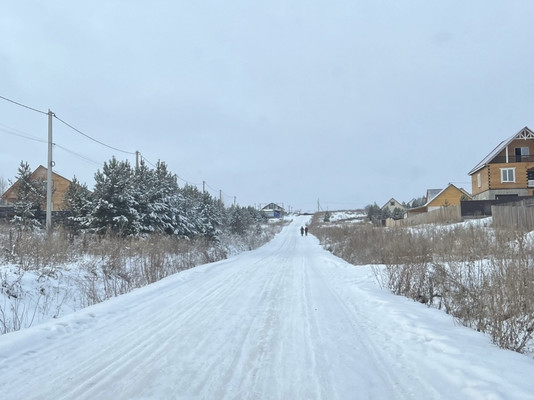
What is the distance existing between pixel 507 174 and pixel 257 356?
161 ft

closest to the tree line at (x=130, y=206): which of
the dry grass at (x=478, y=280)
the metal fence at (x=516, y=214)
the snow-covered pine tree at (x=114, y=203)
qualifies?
the snow-covered pine tree at (x=114, y=203)

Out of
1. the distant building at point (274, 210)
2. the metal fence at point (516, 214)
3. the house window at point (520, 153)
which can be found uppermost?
the house window at point (520, 153)

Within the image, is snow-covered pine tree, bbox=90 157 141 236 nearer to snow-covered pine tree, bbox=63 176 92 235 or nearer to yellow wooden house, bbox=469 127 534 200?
snow-covered pine tree, bbox=63 176 92 235

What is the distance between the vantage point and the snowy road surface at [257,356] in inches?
147

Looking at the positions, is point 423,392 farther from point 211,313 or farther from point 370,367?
point 211,313

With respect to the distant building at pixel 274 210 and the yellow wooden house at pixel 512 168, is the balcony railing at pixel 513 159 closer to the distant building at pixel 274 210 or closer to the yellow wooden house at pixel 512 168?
the yellow wooden house at pixel 512 168

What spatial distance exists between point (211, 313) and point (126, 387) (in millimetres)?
3477

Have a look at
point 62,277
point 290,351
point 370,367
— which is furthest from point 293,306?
point 62,277

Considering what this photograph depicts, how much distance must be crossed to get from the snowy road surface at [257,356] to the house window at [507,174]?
145ft

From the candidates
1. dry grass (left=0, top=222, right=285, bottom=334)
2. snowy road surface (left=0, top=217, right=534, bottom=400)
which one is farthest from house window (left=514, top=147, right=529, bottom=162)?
snowy road surface (left=0, top=217, right=534, bottom=400)

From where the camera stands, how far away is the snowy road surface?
374cm

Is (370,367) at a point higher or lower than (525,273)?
lower

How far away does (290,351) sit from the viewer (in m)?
4.98

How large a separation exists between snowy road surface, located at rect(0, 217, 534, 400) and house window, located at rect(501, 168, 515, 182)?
4425cm
